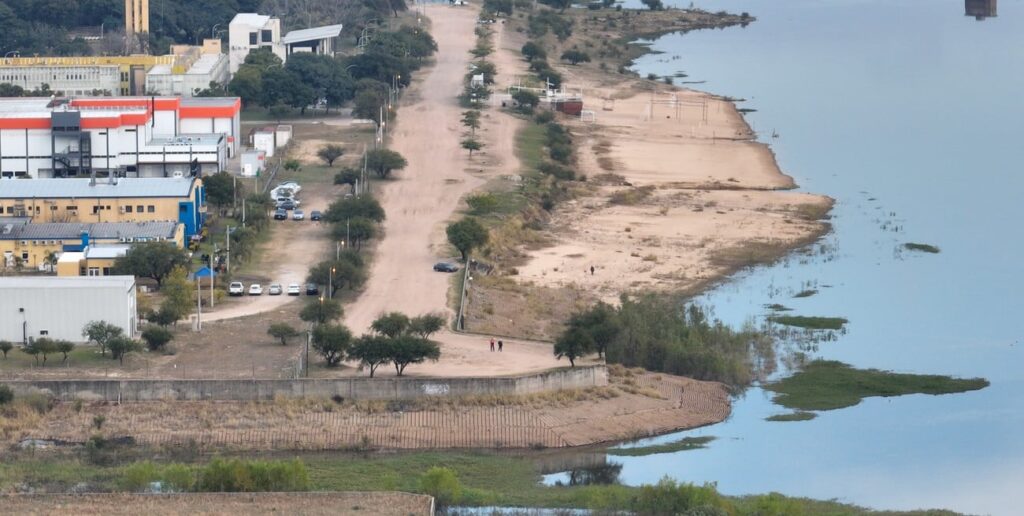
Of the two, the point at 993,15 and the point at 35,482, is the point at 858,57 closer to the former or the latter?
the point at 993,15

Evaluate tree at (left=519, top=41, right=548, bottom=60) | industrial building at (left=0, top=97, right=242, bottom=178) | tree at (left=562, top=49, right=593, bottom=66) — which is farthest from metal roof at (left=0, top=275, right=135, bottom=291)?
tree at (left=562, top=49, right=593, bottom=66)

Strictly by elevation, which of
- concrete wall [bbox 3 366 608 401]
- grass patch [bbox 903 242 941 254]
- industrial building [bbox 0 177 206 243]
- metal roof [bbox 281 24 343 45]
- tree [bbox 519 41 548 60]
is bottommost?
grass patch [bbox 903 242 941 254]

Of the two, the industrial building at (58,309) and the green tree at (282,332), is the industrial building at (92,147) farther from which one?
the green tree at (282,332)

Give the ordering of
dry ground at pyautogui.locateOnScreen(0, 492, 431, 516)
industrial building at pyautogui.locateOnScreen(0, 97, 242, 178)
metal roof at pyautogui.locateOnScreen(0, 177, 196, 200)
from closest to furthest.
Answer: dry ground at pyautogui.locateOnScreen(0, 492, 431, 516) < metal roof at pyautogui.locateOnScreen(0, 177, 196, 200) < industrial building at pyautogui.locateOnScreen(0, 97, 242, 178)

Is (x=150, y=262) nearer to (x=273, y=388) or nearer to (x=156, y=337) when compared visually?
(x=156, y=337)

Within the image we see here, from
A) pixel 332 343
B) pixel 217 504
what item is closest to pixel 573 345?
pixel 332 343

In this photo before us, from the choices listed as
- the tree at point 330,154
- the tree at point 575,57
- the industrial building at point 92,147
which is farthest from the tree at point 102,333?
the tree at point 575,57

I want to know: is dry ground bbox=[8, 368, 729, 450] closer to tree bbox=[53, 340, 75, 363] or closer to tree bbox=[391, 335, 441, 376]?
tree bbox=[391, 335, 441, 376]
